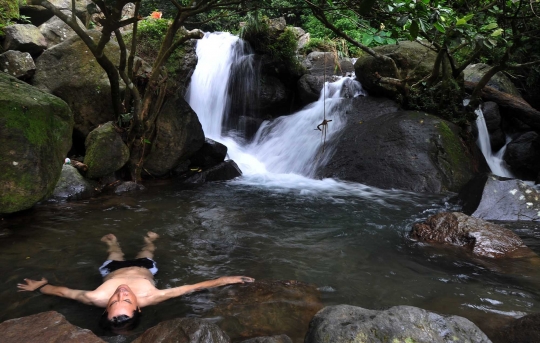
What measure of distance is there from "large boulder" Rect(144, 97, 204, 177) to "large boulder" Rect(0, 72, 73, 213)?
2.42 metres

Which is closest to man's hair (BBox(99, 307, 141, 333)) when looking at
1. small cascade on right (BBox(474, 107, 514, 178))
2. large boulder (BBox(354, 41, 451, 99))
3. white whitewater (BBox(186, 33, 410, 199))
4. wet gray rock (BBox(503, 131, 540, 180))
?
white whitewater (BBox(186, 33, 410, 199))

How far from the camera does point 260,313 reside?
3.41m

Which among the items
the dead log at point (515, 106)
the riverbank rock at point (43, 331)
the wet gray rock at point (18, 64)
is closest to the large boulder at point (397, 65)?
the dead log at point (515, 106)

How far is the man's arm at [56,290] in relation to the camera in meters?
3.55

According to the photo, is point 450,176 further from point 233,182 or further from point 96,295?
point 96,295

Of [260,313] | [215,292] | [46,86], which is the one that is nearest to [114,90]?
[46,86]

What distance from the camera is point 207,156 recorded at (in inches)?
356

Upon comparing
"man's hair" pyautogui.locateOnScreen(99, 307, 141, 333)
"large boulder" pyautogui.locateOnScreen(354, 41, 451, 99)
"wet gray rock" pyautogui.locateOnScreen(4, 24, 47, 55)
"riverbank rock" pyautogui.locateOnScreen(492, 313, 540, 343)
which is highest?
"large boulder" pyautogui.locateOnScreen(354, 41, 451, 99)

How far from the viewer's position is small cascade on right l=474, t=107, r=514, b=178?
10.4 m

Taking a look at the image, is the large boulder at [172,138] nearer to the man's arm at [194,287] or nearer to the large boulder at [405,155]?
the large boulder at [405,155]

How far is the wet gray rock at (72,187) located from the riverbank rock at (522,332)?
20.4ft

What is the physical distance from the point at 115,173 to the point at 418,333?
21.5 ft

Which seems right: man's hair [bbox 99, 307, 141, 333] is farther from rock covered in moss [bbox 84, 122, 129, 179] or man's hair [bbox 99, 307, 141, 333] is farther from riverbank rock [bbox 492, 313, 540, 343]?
rock covered in moss [bbox 84, 122, 129, 179]

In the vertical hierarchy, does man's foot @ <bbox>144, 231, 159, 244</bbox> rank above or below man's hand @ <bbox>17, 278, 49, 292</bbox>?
above
